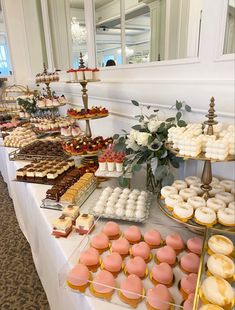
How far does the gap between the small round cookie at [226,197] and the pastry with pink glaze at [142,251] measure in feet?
0.84

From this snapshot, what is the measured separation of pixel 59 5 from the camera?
2348 millimetres

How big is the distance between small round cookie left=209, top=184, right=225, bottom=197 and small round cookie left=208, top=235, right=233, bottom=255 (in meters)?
0.19

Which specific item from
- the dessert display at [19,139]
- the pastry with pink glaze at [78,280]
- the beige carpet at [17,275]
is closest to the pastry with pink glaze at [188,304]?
the pastry with pink glaze at [78,280]

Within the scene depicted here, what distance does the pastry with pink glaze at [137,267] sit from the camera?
58 cm

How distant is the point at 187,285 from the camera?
531mm

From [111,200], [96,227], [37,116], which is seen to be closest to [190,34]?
[111,200]

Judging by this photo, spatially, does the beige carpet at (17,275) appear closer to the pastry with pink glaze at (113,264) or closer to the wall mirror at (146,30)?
the pastry with pink glaze at (113,264)

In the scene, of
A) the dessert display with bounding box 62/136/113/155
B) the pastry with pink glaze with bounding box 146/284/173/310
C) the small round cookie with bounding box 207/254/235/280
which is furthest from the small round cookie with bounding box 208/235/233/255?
the dessert display with bounding box 62/136/113/155

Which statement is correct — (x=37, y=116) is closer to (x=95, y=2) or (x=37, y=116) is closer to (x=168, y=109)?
(x=95, y=2)

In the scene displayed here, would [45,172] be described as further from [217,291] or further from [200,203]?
[217,291]

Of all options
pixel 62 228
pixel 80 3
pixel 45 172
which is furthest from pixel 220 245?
pixel 80 3

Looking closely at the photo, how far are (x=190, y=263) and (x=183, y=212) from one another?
0.13 meters

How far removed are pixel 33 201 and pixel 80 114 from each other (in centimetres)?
50

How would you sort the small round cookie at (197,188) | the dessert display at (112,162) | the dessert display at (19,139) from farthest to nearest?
1. the dessert display at (19,139)
2. the dessert display at (112,162)
3. the small round cookie at (197,188)
